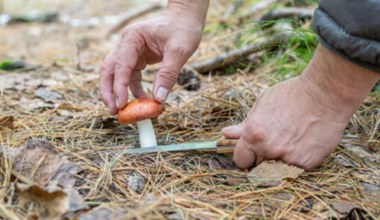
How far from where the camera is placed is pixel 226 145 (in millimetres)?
1992

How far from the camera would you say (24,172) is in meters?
1.74

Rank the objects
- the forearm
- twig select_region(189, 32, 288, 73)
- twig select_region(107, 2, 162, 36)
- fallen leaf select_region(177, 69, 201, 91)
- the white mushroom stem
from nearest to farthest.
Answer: the white mushroom stem < the forearm < fallen leaf select_region(177, 69, 201, 91) < twig select_region(189, 32, 288, 73) < twig select_region(107, 2, 162, 36)

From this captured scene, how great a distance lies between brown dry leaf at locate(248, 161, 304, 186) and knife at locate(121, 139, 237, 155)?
17 centimetres

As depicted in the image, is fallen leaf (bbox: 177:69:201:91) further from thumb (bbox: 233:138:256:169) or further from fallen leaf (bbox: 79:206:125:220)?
fallen leaf (bbox: 79:206:125:220)

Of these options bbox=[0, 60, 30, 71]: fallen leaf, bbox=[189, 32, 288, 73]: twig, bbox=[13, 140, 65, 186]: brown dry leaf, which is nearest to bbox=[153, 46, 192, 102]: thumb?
bbox=[13, 140, 65, 186]: brown dry leaf

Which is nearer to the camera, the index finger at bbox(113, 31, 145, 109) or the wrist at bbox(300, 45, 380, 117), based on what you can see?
the wrist at bbox(300, 45, 380, 117)

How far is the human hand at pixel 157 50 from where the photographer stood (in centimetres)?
220

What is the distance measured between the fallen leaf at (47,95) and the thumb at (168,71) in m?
0.98

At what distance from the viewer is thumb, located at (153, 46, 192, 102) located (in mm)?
2179

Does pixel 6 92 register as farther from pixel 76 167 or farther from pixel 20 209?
pixel 20 209

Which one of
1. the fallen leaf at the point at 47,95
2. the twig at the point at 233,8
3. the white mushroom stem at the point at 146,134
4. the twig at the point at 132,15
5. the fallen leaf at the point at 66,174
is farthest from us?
the twig at the point at 132,15

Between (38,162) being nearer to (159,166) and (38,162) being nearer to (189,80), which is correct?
(159,166)

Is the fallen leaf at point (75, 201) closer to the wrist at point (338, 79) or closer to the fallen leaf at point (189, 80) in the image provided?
the wrist at point (338, 79)

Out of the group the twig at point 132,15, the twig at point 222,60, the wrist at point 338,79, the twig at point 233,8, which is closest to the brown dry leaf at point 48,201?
the wrist at point 338,79
